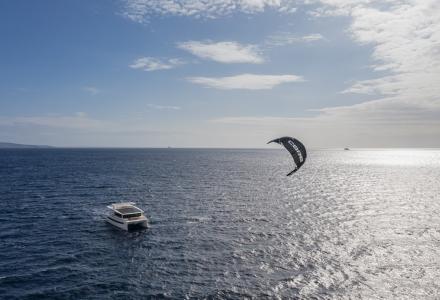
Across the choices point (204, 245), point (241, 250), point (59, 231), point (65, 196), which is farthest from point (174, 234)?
point (65, 196)

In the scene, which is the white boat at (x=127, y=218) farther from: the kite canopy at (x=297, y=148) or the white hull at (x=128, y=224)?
the kite canopy at (x=297, y=148)

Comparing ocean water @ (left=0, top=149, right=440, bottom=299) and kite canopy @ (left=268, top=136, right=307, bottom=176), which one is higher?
kite canopy @ (left=268, top=136, right=307, bottom=176)

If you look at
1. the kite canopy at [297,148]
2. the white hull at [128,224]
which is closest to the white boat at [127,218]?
the white hull at [128,224]

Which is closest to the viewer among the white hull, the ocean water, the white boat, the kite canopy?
the kite canopy

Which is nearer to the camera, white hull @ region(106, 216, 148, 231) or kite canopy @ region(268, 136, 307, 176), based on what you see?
kite canopy @ region(268, 136, 307, 176)

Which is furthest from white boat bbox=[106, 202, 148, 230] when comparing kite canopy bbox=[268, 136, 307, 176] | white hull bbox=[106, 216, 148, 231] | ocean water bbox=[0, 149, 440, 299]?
kite canopy bbox=[268, 136, 307, 176]

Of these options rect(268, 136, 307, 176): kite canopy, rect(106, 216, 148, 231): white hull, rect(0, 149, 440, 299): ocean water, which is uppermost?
rect(268, 136, 307, 176): kite canopy

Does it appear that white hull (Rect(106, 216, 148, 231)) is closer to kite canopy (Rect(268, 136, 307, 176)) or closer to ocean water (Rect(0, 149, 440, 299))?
ocean water (Rect(0, 149, 440, 299))

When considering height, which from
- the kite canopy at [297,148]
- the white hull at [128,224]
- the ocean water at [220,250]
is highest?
the kite canopy at [297,148]

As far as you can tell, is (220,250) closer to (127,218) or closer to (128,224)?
(128,224)

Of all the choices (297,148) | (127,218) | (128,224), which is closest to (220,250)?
(128,224)

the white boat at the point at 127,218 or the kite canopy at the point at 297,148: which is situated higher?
the kite canopy at the point at 297,148
